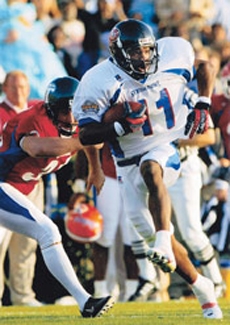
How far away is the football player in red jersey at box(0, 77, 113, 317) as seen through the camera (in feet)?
25.1

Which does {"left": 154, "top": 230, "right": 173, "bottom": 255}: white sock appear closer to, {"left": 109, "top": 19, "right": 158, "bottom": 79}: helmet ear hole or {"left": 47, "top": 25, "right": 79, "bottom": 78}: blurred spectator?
{"left": 109, "top": 19, "right": 158, "bottom": 79}: helmet ear hole

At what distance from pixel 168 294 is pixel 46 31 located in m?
2.86

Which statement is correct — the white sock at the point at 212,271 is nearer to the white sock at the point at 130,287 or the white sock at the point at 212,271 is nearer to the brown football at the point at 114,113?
the white sock at the point at 130,287

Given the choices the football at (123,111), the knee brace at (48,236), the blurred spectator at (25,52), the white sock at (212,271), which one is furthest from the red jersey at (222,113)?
the knee brace at (48,236)

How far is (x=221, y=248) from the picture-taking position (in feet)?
35.6

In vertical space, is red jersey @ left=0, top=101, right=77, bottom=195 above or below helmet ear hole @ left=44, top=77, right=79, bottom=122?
below

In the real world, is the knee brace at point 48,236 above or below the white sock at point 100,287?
above

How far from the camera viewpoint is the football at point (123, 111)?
751 cm

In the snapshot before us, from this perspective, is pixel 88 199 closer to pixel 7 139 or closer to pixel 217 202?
pixel 217 202

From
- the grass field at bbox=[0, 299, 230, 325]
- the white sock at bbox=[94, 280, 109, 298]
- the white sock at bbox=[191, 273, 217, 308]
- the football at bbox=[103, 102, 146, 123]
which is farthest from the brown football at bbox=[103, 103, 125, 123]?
the white sock at bbox=[94, 280, 109, 298]

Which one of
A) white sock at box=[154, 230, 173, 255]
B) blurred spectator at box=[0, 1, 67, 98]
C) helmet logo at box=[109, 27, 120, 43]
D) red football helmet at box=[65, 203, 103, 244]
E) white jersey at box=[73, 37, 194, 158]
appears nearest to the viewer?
white sock at box=[154, 230, 173, 255]

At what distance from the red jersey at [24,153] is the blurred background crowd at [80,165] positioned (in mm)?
1059

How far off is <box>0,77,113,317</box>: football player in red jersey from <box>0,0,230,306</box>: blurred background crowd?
1.09 m

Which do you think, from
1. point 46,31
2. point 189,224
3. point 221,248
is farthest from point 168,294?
point 46,31
